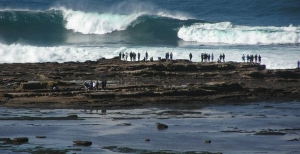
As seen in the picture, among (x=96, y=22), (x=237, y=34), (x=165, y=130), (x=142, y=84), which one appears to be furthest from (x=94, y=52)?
(x=165, y=130)

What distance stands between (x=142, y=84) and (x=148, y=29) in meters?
35.2

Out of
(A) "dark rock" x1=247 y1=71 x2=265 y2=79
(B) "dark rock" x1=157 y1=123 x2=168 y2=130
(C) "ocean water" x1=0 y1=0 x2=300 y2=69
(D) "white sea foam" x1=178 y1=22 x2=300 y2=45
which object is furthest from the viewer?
(D) "white sea foam" x1=178 y1=22 x2=300 y2=45

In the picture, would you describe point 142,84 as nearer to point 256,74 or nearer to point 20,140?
point 256,74

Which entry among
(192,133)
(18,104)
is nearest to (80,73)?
(18,104)

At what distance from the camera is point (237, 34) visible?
63.1m

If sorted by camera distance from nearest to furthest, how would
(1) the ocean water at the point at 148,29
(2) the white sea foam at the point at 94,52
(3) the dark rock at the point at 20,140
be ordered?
(3) the dark rock at the point at 20,140 < (2) the white sea foam at the point at 94,52 < (1) the ocean water at the point at 148,29

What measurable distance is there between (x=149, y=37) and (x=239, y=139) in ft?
147

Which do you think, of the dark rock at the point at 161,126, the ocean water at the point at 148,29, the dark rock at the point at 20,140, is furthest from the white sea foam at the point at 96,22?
the dark rock at the point at 20,140

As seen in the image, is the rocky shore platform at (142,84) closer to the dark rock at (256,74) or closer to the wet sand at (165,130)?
the dark rock at (256,74)

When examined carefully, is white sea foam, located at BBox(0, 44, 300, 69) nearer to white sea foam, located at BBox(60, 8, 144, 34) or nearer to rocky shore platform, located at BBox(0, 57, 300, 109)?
rocky shore platform, located at BBox(0, 57, 300, 109)

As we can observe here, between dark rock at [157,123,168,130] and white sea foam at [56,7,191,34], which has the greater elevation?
white sea foam at [56,7,191,34]

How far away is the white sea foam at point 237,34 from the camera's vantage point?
198 feet

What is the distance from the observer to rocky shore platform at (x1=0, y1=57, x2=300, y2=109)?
29266mm

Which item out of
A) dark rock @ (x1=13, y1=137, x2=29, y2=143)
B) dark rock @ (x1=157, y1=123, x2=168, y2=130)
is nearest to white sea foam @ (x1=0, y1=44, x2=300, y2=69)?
dark rock @ (x1=157, y1=123, x2=168, y2=130)
